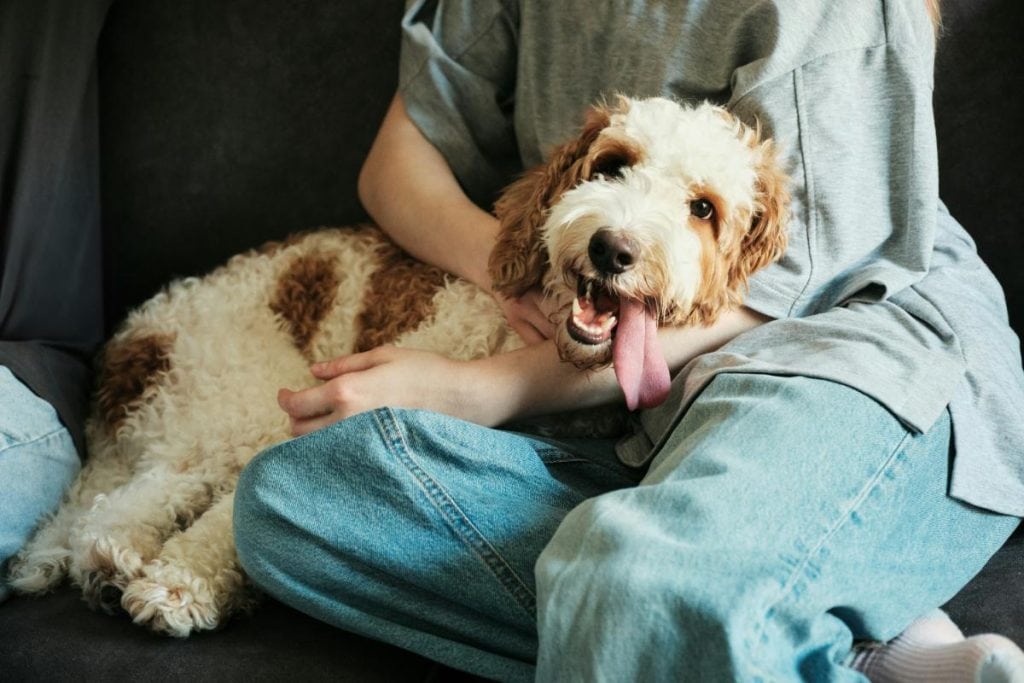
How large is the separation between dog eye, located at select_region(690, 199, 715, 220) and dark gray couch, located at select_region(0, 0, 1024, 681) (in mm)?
808

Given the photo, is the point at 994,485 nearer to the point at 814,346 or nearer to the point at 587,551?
the point at 814,346

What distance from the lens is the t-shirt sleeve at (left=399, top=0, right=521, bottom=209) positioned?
2.01 m

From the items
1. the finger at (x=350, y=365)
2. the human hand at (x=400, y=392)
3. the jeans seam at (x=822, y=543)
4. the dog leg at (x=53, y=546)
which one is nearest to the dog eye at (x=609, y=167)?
the human hand at (x=400, y=392)

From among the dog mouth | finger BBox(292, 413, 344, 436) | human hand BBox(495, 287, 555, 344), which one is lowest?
finger BBox(292, 413, 344, 436)

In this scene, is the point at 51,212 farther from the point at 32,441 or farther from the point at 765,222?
the point at 765,222

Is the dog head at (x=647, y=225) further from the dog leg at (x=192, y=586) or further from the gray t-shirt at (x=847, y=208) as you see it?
the dog leg at (x=192, y=586)

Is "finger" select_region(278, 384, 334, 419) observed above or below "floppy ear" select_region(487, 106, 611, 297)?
below

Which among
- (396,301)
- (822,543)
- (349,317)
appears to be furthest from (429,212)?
(822,543)

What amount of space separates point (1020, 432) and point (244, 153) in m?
1.83

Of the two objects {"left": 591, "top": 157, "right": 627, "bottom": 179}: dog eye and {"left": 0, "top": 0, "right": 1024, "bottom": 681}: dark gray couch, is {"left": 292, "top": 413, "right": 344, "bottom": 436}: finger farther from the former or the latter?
{"left": 0, "top": 0, "right": 1024, "bottom": 681}: dark gray couch

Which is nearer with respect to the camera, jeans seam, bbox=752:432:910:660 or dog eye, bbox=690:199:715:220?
jeans seam, bbox=752:432:910:660

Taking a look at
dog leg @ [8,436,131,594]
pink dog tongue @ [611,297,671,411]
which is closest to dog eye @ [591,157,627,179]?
pink dog tongue @ [611,297,671,411]

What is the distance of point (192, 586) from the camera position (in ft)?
5.08

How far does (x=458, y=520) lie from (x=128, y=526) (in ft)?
2.42
